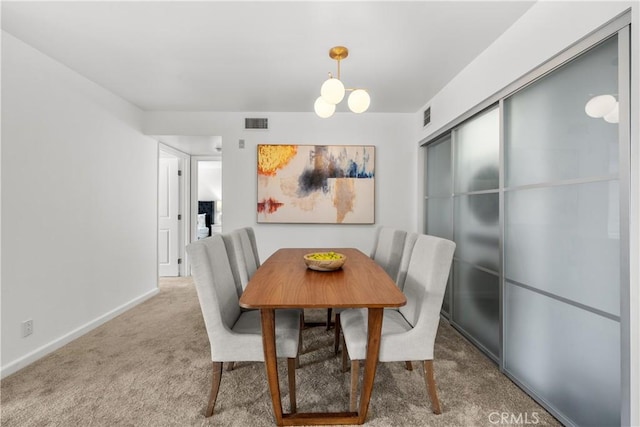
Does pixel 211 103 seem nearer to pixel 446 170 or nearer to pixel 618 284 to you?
pixel 446 170

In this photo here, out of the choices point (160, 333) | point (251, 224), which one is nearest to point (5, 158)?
point (160, 333)

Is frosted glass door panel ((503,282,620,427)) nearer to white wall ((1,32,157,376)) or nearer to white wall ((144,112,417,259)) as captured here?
white wall ((144,112,417,259))

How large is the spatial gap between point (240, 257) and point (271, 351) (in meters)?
0.90

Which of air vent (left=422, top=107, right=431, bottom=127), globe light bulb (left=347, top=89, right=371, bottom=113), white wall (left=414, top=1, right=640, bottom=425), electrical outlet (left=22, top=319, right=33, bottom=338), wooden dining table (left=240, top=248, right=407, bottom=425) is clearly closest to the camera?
white wall (left=414, top=1, right=640, bottom=425)

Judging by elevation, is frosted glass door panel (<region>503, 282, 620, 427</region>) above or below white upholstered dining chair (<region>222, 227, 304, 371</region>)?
below

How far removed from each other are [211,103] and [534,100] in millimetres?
3066

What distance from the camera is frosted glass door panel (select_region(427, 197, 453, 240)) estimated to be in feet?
9.50

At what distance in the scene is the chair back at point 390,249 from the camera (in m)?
2.27

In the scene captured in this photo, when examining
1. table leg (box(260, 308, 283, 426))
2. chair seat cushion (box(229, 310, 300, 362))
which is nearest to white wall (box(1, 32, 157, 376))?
chair seat cushion (box(229, 310, 300, 362))

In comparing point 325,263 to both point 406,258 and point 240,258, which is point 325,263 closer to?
point 406,258

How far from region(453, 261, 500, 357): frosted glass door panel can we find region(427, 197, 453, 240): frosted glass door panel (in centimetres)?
36

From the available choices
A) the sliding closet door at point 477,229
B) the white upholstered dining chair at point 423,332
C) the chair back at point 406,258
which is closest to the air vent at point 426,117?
the sliding closet door at point 477,229

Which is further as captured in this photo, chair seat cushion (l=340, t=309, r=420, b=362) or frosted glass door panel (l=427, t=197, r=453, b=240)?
frosted glass door panel (l=427, t=197, r=453, b=240)

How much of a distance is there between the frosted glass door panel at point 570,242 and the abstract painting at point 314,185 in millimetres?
1812
